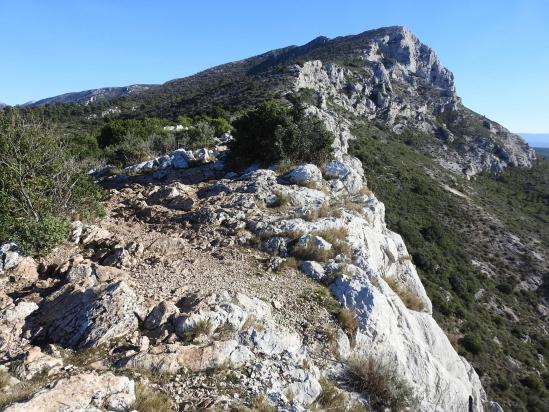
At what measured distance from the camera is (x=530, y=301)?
41.9 metres

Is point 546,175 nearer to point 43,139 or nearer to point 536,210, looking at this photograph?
point 536,210

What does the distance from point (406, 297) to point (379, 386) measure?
211 inches

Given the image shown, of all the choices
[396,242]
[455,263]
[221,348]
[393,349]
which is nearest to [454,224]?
[455,263]

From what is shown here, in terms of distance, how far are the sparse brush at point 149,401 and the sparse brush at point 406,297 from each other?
Result: 772 cm

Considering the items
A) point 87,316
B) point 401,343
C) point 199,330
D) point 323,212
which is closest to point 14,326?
point 87,316

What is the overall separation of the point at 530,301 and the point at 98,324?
159 ft

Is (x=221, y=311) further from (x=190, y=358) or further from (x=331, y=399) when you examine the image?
(x=331, y=399)

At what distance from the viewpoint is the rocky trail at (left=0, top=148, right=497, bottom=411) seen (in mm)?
5551

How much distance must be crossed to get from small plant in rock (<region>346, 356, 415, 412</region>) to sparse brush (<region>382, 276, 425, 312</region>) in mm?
4610

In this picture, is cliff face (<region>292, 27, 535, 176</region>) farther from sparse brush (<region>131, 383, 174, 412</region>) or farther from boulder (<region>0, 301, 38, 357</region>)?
sparse brush (<region>131, 383, 174, 412</region>)

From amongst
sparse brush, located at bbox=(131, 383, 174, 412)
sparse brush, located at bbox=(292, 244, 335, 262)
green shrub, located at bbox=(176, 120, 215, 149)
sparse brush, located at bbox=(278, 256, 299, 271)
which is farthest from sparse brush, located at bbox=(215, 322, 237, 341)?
green shrub, located at bbox=(176, 120, 215, 149)

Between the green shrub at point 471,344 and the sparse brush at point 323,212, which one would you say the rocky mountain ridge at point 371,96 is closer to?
the green shrub at point 471,344

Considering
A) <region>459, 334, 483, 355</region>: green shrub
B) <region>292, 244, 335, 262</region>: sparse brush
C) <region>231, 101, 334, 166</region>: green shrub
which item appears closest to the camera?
<region>292, 244, 335, 262</region>: sparse brush

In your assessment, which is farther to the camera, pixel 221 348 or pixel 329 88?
pixel 329 88
